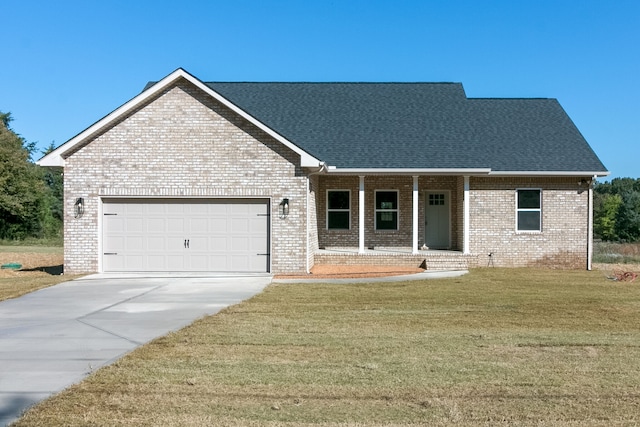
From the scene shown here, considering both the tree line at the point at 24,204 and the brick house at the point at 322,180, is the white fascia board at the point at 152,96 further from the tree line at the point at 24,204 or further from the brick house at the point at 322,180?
the tree line at the point at 24,204

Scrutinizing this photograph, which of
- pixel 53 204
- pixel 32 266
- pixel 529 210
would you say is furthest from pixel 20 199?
pixel 529 210

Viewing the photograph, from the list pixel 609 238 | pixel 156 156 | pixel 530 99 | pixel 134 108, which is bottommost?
pixel 609 238

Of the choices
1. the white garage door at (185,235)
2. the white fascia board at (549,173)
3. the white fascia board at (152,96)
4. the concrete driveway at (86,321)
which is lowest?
the concrete driveway at (86,321)

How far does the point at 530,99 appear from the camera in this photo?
2588cm

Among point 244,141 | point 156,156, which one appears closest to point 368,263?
point 244,141

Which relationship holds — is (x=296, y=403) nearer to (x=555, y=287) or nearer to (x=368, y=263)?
(x=555, y=287)

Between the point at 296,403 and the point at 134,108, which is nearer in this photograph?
the point at 296,403

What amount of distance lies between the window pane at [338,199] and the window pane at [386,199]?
1165 mm

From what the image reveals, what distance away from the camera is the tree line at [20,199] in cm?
4924

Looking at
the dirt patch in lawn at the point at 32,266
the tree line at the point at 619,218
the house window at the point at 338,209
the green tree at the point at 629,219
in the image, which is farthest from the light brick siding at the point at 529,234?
the green tree at the point at 629,219

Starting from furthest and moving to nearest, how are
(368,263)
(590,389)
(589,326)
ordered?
(368,263) < (589,326) < (590,389)

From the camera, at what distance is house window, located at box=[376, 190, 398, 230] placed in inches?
884

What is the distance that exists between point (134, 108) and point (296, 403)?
13857 mm

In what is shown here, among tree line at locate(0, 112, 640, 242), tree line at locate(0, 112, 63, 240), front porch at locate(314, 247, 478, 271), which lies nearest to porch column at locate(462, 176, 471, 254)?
front porch at locate(314, 247, 478, 271)
